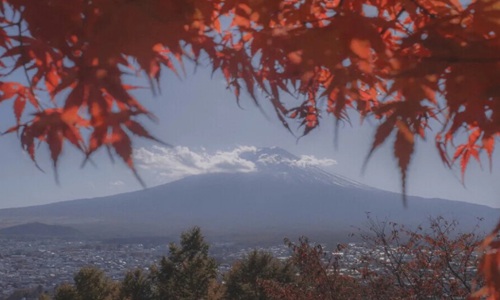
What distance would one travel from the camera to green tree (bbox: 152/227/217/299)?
17.0m

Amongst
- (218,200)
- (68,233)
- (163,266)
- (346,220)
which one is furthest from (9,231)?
(163,266)

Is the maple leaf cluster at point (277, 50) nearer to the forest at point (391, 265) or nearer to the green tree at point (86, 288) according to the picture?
the forest at point (391, 265)

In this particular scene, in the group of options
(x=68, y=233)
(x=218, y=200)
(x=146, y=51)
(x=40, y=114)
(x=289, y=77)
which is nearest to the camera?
(x=146, y=51)

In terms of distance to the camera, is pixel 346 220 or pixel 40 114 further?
pixel 346 220

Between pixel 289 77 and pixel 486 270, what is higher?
pixel 289 77

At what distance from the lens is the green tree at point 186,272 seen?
17.0m

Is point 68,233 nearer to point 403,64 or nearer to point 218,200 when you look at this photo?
point 218,200

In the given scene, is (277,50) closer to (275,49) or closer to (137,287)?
(275,49)

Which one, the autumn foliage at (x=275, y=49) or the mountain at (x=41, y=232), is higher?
the autumn foliage at (x=275, y=49)

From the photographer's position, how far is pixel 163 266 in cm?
1847

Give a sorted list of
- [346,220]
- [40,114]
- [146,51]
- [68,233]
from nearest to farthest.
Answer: [146,51]
[40,114]
[68,233]
[346,220]

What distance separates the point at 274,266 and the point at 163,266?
4.55 m

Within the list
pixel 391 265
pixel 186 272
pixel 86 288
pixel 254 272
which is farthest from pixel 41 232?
pixel 391 265

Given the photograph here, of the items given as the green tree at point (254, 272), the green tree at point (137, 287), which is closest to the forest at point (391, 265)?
the green tree at point (254, 272)
